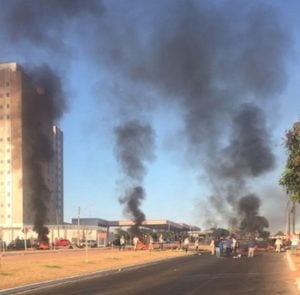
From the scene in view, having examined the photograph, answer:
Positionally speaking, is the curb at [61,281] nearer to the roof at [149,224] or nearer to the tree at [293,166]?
the tree at [293,166]

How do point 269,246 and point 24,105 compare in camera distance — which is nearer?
point 24,105

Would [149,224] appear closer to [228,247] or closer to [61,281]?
[228,247]

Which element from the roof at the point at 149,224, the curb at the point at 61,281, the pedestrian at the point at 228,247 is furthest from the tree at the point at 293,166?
the roof at the point at 149,224

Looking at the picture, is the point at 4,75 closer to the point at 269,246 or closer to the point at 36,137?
the point at 36,137

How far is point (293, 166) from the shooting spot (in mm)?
20875

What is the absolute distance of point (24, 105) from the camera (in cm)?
6047

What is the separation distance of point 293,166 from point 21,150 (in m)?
52.9

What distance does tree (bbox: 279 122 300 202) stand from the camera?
2017cm

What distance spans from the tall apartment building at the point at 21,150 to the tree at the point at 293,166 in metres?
31.9

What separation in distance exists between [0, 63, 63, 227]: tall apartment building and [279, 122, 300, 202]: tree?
105 ft

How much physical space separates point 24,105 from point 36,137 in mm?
7456

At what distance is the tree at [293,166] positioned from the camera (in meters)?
20.2

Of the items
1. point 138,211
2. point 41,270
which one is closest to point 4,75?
point 41,270

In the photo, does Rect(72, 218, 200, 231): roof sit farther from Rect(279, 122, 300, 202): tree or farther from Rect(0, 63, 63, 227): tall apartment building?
Rect(279, 122, 300, 202): tree
